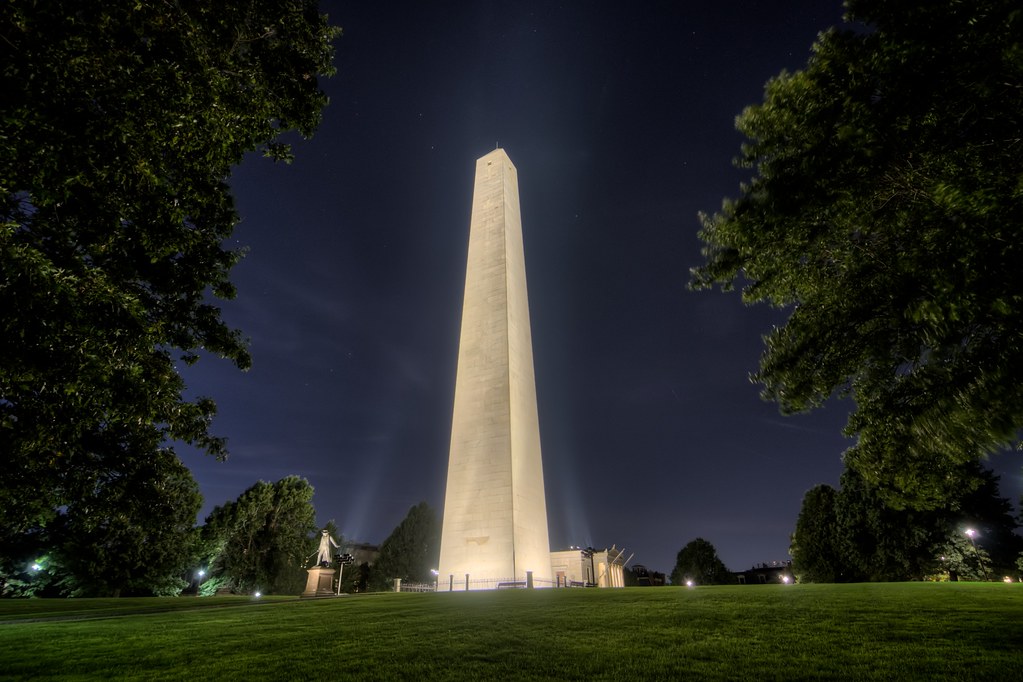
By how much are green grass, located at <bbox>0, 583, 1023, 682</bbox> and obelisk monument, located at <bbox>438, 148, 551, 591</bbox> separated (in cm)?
1254

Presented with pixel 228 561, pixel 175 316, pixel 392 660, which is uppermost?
pixel 175 316

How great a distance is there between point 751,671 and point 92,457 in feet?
45.7

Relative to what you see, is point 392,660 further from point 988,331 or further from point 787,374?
point 988,331

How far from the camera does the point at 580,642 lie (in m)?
8.42

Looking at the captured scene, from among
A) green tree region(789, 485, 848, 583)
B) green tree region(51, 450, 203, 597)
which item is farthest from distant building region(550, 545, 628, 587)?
green tree region(51, 450, 203, 597)

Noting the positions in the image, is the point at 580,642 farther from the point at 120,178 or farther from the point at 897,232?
the point at 120,178

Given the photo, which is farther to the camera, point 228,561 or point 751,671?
point 228,561

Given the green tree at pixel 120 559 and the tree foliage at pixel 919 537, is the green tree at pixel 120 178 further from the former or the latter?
the tree foliage at pixel 919 537

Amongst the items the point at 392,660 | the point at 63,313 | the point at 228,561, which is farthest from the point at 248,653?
the point at 228,561

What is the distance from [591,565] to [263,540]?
108ft

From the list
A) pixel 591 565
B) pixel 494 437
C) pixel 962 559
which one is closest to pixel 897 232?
pixel 494 437

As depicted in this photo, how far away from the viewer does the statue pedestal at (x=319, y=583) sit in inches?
944

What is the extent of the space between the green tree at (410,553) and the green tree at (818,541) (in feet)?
116

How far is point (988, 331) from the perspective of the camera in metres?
6.48
